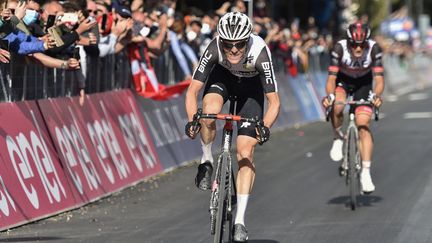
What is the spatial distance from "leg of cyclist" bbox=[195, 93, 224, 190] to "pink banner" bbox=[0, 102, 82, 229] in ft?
7.22

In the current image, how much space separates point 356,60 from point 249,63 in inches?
167

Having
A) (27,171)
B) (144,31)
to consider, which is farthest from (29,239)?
(144,31)

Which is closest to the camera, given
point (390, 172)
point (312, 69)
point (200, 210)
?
point (200, 210)

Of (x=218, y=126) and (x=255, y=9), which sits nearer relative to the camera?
(x=218, y=126)

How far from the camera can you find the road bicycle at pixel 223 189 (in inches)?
340

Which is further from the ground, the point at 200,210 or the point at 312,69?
the point at 200,210

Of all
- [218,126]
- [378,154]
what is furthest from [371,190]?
[218,126]

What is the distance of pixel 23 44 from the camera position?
37.6ft

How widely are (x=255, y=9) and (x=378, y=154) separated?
361 inches

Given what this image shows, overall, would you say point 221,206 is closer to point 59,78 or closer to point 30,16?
point 30,16

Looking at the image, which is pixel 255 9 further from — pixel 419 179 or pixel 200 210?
pixel 200 210

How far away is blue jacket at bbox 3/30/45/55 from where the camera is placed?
11.4 m

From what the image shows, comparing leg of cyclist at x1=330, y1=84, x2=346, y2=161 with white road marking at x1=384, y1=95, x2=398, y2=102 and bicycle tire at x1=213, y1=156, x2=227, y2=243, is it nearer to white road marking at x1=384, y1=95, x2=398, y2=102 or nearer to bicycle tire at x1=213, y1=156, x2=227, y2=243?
bicycle tire at x1=213, y1=156, x2=227, y2=243

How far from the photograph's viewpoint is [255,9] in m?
26.8
